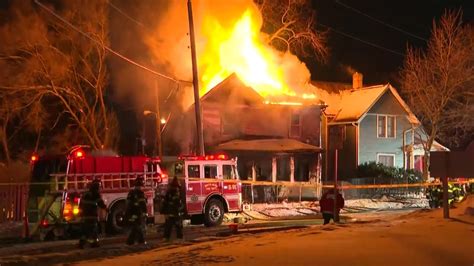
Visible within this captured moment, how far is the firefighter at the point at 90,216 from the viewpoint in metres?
12.8

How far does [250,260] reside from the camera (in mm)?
9312

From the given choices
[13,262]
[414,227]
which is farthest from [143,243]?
[414,227]

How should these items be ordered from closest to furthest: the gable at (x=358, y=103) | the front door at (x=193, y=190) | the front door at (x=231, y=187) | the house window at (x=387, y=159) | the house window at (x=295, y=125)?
the front door at (x=193, y=190) < the front door at (x=231, y=187) < the house window at (x=295, y=125) < the gable at (x=358, y=103) < the house window at (x=387, y=159)

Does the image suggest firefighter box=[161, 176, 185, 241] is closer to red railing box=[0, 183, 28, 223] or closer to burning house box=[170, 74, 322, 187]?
red railing box=[0, 183, 28, 223]

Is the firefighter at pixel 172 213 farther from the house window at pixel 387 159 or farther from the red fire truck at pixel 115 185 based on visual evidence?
the house window at pixel 387 159

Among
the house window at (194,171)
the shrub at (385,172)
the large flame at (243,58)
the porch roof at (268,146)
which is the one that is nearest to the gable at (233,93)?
the large flame at (243,58)

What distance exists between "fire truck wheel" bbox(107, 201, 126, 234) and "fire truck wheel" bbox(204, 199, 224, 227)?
273 cm

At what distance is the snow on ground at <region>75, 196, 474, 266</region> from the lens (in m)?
9.12

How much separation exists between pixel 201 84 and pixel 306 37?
7075 mm

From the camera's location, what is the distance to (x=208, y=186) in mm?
18125

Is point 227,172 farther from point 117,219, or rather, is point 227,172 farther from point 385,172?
point 385,172

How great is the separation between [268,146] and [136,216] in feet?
59.5

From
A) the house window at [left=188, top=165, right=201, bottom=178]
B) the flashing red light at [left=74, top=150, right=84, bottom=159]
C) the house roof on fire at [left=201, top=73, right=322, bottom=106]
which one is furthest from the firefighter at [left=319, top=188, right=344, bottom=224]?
the house roof on fire at [left=201, top=73, right=322, bottom=106]

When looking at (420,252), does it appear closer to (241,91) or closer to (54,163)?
(54,163)
